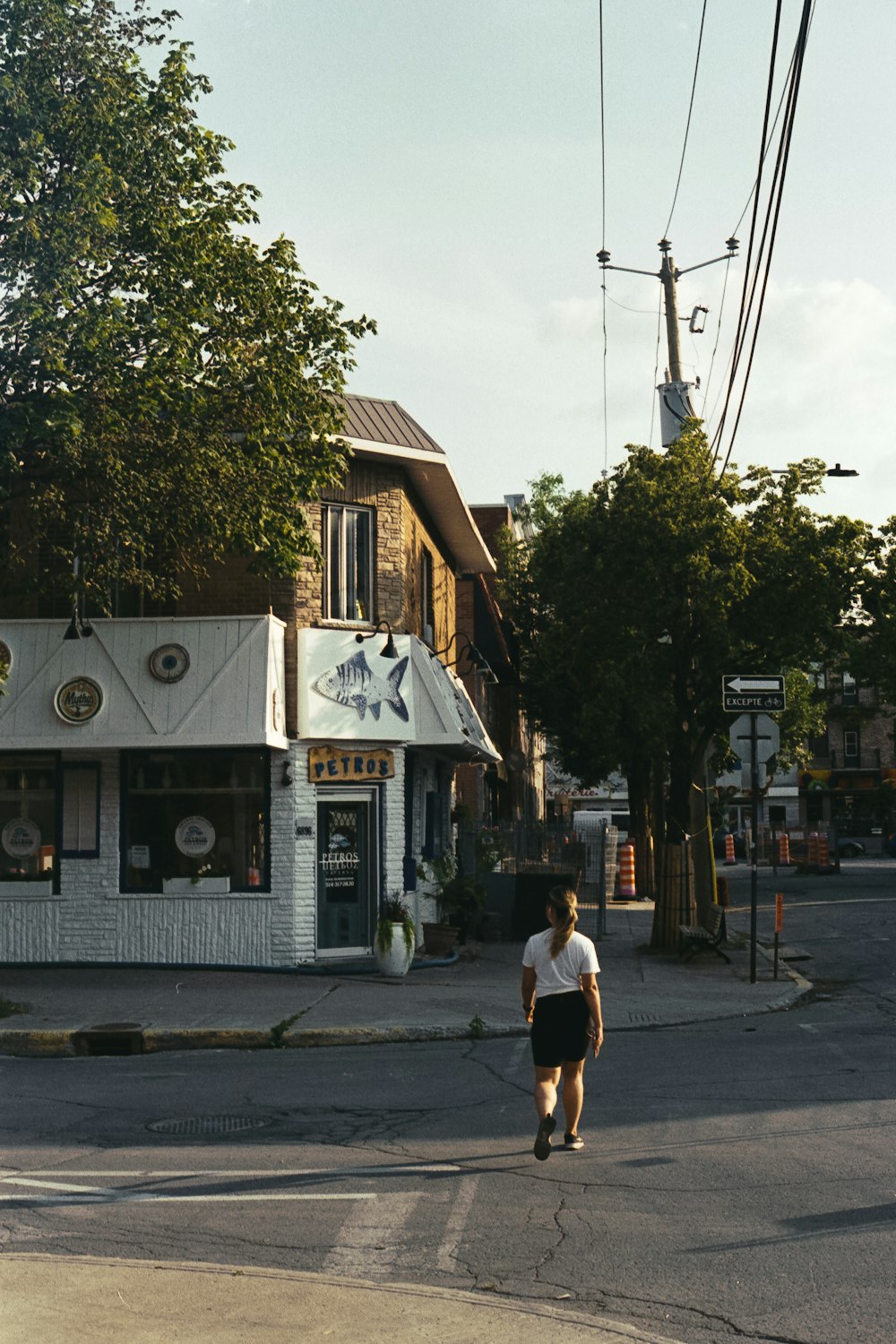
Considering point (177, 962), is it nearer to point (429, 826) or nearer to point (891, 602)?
point (429, 826)

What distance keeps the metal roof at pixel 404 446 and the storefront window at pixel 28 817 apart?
6193mm

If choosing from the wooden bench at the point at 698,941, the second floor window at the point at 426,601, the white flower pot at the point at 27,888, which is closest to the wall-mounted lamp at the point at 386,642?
the second floor window at the point at 426,601

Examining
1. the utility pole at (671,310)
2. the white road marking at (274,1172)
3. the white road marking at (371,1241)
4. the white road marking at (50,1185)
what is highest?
the utility pole at (671,310)

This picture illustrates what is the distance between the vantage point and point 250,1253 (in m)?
6.52

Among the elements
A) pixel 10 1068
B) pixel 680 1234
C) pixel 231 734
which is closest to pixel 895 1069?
pixel 680 1234

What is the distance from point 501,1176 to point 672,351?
2032 centimetres

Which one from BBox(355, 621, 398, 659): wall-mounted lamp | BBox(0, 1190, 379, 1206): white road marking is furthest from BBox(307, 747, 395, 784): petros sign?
BBox(0, 1190, 379, 1206): white road marking

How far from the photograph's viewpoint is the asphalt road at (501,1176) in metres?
6.07

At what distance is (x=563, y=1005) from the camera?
8820 millimetres

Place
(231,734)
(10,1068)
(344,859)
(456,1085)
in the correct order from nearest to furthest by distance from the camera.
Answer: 1. (456,1085)
2. (10,1068)
3. (231,734)
4. (344,859)

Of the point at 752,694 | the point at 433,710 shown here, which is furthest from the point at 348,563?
the point at 752,694

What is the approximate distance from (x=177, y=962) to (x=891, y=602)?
39.5 ft

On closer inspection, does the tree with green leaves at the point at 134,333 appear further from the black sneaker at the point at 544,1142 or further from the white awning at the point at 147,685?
the black sneaker at the point at 544,1142

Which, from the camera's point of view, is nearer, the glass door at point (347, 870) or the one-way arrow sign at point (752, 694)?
the one-way arrow sign at point (752, 694)
